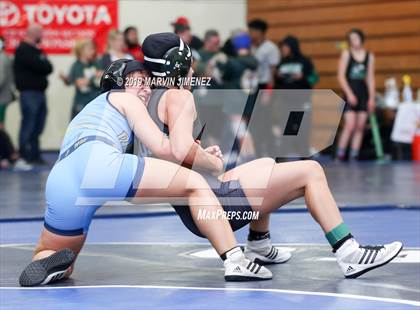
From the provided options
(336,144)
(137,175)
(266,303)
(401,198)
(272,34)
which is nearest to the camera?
(266,303)

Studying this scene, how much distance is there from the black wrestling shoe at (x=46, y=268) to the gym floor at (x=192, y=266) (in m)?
0.06

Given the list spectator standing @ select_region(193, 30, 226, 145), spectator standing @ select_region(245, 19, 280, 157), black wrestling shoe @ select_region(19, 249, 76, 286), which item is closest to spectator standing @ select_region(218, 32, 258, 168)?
spectator standing @ select_region(193, 30, 226, 145)

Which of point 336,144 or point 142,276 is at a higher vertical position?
point 142,276

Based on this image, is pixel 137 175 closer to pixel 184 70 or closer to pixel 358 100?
pixel 184 70

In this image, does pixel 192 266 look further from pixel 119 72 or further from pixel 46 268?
pixel 119 72

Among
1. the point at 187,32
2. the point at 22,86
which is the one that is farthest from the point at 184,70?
the point at 22,86

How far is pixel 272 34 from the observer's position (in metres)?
17.4

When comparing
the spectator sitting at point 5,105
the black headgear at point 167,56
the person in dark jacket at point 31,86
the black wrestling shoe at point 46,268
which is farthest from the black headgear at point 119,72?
the spectator sitting at point 5,105

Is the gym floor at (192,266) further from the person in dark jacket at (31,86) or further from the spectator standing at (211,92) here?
the spectator standing at (211,92)

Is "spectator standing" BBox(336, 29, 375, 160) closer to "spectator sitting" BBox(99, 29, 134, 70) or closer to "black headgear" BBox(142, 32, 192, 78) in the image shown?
"spectator sitting" BBox(99, 29, 134, 70)

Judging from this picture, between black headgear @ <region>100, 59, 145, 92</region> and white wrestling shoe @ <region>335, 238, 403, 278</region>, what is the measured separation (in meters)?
1.38

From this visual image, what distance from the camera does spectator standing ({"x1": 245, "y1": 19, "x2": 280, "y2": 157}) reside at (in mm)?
14781

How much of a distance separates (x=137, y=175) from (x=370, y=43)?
11.2 metres

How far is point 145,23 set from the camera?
56.3ft
